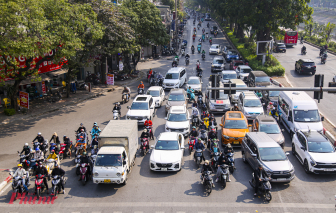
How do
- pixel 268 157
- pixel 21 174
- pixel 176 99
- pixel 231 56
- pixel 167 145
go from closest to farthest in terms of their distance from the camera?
pixel 21 174, pixel 268 157, pixel 167 145, pixel 176 99, pixel 231 56

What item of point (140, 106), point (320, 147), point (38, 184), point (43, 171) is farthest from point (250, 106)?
point (38, 184)

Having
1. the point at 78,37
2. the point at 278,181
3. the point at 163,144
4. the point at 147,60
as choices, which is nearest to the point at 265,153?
the point at 278,181

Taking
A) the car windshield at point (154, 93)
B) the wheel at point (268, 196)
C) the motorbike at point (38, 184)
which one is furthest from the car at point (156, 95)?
the wheel at point (268, 196)

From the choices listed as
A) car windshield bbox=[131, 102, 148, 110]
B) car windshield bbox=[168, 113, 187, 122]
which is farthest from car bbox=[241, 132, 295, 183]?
car windshield bbox=[131, 102, 148, 110]

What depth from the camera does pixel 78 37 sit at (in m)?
26.4

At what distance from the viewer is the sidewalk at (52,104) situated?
78.4ft

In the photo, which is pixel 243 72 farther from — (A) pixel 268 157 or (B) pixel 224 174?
(B) pixel 224 174

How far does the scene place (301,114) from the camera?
65.6 ft

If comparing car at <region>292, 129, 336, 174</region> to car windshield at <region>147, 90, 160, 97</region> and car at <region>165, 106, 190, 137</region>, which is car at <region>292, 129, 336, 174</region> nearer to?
car at <region>165, 106, 190, 137</region>

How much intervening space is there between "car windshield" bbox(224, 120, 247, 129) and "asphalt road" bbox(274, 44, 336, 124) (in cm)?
890

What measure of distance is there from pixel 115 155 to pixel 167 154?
115 inches

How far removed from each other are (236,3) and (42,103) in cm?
2811

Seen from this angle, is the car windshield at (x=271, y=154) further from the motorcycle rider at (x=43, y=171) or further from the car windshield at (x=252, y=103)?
the motorcycle rider at (x=43, y=171)

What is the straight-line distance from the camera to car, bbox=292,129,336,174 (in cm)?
1489
